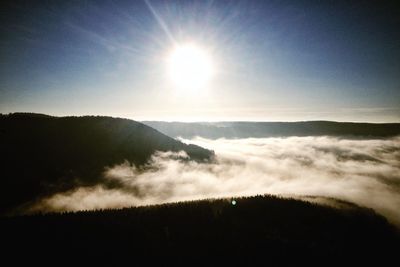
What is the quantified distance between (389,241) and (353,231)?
7723 mm

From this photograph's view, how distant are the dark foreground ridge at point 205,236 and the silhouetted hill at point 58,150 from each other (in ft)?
152

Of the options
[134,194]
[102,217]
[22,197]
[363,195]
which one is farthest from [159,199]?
[363,195]

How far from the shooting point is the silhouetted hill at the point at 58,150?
75.5 m

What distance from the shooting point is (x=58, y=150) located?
8506 centimetres

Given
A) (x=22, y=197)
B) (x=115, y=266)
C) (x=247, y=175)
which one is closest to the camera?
(x=115, y=266)

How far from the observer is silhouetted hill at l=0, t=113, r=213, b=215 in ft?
248

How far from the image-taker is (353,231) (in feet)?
149

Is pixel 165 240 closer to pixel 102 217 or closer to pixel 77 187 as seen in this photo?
pixel 102 217

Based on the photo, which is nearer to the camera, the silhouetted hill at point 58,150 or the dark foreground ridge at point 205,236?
the dark foreground ridge at point 205,236

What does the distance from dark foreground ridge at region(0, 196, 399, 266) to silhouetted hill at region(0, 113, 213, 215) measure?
152ft

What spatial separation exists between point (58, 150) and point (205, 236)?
68.3 m

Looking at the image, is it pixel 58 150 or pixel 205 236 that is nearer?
pixel 205 236

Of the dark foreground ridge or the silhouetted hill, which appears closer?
the dark foreground ridge

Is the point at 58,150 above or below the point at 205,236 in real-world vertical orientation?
above
